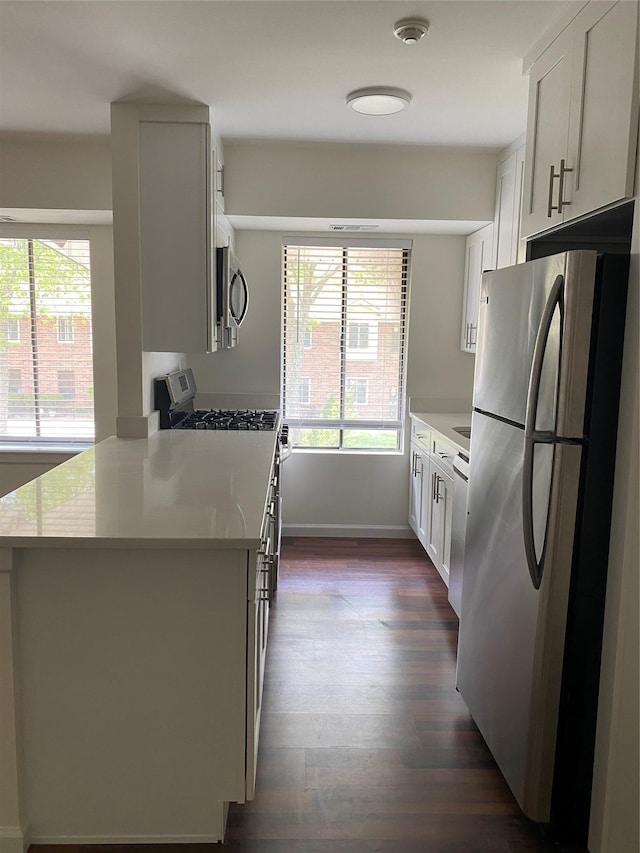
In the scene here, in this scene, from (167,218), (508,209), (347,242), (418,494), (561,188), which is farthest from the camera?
(347,242)

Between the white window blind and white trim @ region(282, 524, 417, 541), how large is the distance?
5.38ft

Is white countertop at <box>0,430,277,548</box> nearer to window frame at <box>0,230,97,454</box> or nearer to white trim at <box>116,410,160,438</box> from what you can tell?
white trim at <box>116,410,160,438</box>

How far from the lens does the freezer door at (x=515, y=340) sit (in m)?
1.65

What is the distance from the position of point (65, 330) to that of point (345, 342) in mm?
1916

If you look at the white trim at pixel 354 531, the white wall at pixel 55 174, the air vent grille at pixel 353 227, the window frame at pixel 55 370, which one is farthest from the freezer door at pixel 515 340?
the window frame at pixel 55 370

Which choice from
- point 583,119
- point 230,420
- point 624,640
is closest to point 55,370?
point 230,420

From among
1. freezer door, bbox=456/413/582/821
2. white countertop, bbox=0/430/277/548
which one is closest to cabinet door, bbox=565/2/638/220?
freezer door, bbox=456/413/582/821

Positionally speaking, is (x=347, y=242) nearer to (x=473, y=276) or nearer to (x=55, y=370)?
(x=473, y=276)

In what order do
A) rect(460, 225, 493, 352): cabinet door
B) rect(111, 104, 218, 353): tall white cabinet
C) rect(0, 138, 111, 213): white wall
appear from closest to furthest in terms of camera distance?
rect(111, 104, 218, 353): tall white cabinet
rect(0, 138, 111, 213): white wall
rect(460, 225, 493, 352): cabinet door

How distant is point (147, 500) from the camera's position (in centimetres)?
193

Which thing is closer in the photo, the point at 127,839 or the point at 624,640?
the point at 624,640

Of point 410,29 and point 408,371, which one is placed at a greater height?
point 410,29

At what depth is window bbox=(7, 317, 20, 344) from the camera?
4066mm

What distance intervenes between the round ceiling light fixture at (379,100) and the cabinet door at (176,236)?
0.70 meters
